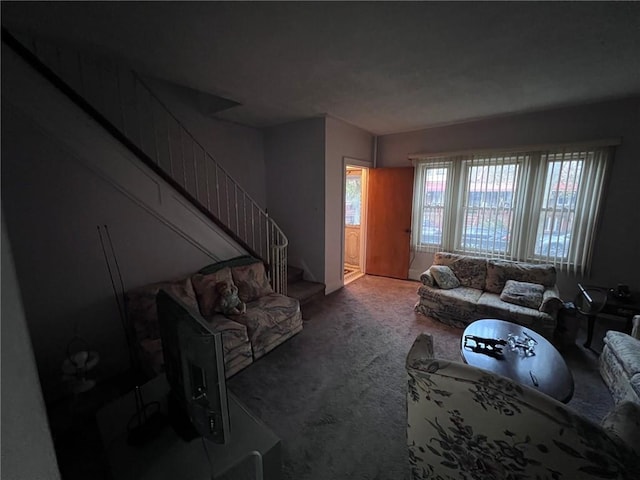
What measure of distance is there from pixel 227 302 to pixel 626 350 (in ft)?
10.5

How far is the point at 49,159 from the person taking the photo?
6.54 feet

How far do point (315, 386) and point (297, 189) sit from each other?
9.10ft

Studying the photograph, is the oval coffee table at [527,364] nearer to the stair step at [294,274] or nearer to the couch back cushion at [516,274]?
the couch back cushion at [516,274]

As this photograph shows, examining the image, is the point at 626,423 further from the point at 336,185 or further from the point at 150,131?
the point at 150,131

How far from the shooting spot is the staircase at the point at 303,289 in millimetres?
3654

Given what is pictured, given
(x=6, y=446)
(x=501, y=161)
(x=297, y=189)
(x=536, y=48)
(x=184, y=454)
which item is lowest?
(x=184, y=454)

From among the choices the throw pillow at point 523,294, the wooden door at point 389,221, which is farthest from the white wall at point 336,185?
the throw pillow at point 523,294

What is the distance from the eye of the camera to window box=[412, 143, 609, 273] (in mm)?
3387

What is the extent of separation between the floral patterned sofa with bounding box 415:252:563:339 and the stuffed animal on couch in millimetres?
2249

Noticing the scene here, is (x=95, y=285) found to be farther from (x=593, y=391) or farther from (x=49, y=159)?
(x=593, y=391)

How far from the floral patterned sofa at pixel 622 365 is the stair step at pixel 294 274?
3.35m

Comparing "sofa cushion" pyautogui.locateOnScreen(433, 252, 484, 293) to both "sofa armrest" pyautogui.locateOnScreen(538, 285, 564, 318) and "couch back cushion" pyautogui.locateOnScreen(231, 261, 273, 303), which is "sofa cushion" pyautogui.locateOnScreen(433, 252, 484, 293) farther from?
"couch back cushion" pyautogui.locateOnScreen(231, 261, 273, 303)

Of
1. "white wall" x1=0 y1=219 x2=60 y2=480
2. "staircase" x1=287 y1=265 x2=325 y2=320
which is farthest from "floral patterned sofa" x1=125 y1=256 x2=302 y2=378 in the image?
"white wall" x1=0 y1=219 x2=60 y2=480

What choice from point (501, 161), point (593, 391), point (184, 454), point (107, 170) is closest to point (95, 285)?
point (107, 170)
